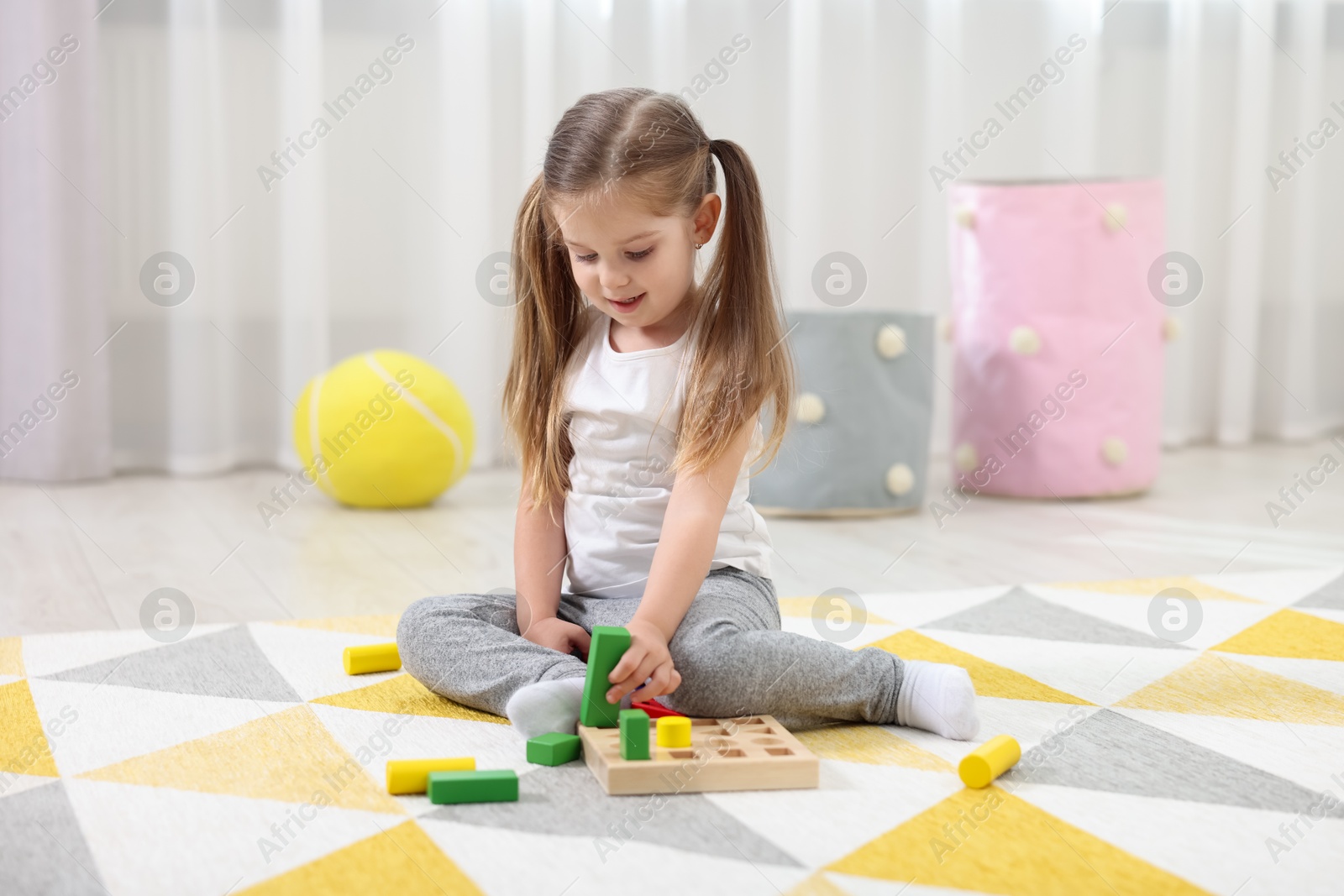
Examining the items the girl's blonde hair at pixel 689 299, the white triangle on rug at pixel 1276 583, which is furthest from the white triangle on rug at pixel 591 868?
the white triangle on rug at pixel 1276 583

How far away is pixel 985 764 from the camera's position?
735 millimetres

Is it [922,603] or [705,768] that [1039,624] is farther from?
[705,768]

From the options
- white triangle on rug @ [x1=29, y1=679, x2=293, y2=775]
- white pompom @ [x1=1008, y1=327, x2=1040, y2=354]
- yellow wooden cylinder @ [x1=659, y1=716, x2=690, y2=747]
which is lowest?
white triangle on rug @ [x1=29, y1=679, x2=293, y2=775]

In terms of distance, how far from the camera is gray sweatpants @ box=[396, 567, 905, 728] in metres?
0.85

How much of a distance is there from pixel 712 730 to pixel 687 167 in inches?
15.3

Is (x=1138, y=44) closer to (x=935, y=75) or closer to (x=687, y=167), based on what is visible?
(x=935, y=75)

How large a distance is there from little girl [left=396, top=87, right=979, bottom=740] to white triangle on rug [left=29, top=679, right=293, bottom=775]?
135 mm

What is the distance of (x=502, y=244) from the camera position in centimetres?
221

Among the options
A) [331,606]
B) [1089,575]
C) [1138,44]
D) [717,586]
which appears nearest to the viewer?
[717,586]

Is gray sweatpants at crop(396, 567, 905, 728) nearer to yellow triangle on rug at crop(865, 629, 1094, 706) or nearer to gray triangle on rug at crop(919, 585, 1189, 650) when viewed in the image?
yellow triangle on rug at crop(865, 629, 1094, 706)

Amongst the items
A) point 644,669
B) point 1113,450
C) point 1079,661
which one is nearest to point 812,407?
point 1113,450

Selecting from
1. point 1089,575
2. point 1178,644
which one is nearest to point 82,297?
point 1089,575

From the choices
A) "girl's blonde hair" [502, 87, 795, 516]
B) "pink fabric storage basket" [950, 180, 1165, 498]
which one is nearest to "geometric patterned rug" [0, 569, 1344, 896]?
"girl's blonde hair" [502, 87, 795, 516]

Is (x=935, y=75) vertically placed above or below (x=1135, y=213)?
above
